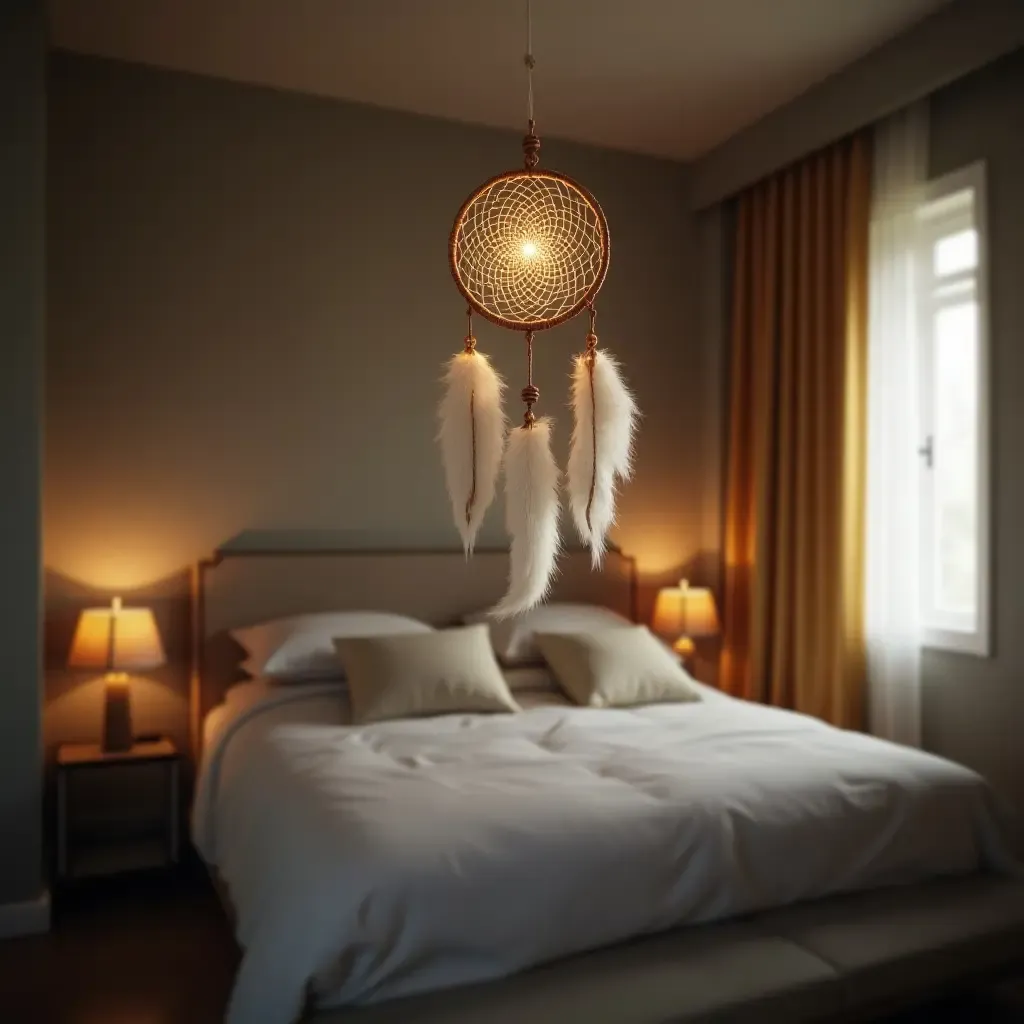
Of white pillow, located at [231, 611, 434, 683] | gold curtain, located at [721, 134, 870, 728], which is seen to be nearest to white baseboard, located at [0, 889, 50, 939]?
white pillow, located at [231, 611, 434, 683]

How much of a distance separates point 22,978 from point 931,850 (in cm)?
231

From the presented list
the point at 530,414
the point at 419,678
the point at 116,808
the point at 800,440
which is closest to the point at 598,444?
the point at 530,414

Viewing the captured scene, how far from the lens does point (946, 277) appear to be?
11.0 feet

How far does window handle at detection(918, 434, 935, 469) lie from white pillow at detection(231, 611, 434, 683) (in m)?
1.83

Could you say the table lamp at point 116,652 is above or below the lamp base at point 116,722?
above

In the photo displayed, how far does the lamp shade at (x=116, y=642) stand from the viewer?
307 cm

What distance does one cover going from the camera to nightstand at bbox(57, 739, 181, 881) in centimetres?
306

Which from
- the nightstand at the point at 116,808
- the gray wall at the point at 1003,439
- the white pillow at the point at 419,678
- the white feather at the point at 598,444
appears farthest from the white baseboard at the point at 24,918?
the gray wall at the point at 1003,439

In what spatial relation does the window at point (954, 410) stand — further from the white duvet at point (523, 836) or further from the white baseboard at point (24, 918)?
the white baseboard at point (24, 918)

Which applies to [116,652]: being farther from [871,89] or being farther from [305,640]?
[871,89]

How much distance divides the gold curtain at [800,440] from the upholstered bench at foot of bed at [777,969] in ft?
4.78

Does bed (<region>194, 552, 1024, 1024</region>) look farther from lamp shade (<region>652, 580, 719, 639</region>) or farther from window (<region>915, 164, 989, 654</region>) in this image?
lamp shade (<region>652, 580, 719, 639</region>)

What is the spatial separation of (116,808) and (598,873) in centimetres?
215

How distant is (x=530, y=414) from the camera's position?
210cm
